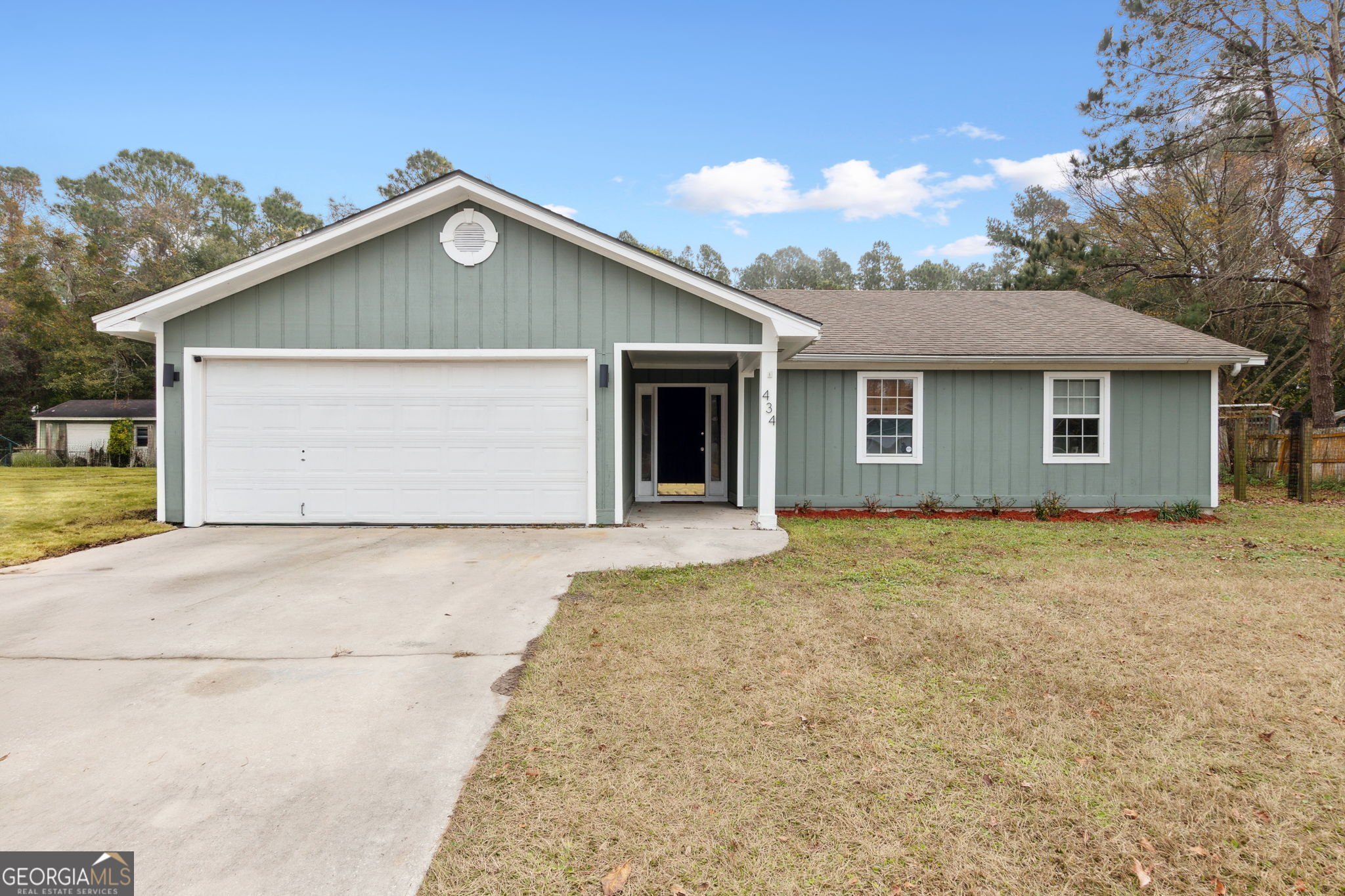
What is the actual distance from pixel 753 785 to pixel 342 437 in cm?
757

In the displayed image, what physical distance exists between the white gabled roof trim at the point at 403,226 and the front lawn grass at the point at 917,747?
12.9 feet

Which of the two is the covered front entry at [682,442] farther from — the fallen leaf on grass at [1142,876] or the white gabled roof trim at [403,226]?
the fallen leaf on grass at [1142,876]

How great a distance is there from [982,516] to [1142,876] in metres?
8.77

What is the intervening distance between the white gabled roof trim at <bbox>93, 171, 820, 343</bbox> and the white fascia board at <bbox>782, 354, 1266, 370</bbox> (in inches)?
78.5

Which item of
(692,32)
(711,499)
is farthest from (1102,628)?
(692,32)

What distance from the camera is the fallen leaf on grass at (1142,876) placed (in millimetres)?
1965

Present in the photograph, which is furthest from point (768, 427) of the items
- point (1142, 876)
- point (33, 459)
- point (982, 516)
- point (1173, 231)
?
point (33, 459)

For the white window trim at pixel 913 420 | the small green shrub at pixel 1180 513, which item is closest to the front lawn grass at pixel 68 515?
the white window trim at pixel 913 420

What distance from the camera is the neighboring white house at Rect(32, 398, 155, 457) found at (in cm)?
2592

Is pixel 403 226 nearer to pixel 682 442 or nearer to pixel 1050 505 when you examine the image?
pixel 682 442

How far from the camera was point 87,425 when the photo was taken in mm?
26453

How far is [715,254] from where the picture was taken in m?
54.2

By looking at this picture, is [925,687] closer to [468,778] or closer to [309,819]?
[468,778]

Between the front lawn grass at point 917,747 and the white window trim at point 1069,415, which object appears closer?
the front lawn grass at point 917,747
